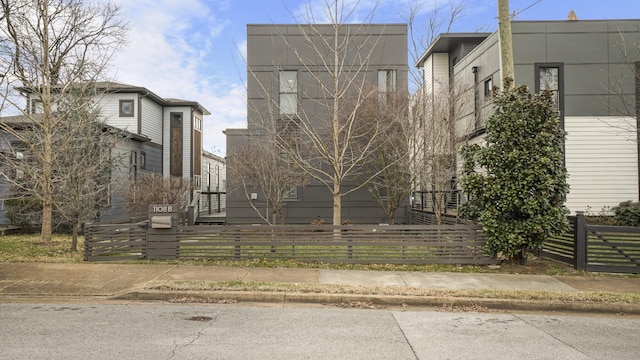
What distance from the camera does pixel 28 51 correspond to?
1269 cm

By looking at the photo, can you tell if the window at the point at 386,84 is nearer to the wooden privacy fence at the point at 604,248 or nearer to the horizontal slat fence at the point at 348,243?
the horizontal slat fence at the point at 348,243

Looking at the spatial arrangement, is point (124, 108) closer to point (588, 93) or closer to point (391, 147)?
point (391, 147)

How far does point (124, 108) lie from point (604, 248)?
Result: 74.3 feet

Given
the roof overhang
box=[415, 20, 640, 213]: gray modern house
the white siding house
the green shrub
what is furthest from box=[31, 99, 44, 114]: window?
the green shrub

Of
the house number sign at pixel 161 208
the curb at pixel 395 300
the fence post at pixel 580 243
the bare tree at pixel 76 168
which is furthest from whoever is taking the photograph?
the bare tree at pixel 76 168

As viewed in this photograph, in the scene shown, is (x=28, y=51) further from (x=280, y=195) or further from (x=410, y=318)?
(x=410, y=318)

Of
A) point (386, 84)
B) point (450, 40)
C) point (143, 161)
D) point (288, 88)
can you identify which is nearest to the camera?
point (386, 84)

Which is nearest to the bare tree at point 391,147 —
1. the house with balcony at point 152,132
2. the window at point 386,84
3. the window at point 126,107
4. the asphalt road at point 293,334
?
the window at point 386,84

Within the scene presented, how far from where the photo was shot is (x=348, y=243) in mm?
10445

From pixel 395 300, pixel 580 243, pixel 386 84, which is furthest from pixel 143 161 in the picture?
pixel 580 243

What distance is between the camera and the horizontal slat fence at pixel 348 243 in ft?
34.0

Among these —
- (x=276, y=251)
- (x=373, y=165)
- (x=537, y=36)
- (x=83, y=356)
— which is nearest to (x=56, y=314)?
(x=83, y=356)

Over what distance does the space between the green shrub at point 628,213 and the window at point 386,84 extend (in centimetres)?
903

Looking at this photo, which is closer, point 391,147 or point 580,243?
point 580,243
